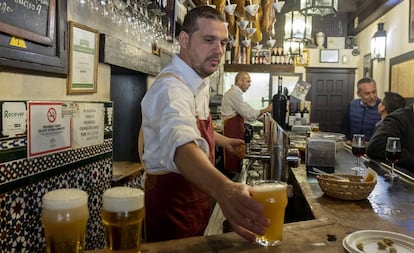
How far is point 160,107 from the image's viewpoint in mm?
1499

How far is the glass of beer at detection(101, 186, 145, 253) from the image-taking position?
39.6 inches

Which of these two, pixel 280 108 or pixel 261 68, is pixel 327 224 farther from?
pixel 261 68

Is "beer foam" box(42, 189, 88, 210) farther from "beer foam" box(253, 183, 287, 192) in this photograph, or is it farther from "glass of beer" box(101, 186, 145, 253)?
"beer foam" box(253, 183, 287, 192)

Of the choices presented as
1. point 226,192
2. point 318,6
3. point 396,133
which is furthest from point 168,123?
point 318,6

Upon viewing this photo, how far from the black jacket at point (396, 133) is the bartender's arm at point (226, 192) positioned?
2314 mm

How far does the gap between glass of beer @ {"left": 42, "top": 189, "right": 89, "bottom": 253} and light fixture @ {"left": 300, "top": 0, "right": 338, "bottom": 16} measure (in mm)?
4696

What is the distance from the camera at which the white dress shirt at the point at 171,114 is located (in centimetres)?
132

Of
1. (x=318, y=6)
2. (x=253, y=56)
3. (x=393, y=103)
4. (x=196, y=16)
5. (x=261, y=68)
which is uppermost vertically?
(x=253, y=56)

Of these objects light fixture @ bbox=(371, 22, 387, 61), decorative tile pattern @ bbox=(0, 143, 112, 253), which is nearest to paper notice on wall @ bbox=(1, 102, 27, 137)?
decorative tile pattern @ bbox=(0, 143, 112, 253)

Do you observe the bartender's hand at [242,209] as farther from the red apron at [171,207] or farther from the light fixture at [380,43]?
the light fixture at [380,43]

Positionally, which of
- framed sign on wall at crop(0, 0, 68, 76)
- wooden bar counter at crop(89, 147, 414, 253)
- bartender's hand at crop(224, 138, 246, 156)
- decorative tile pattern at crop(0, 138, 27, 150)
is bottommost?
wooden bar counter at crop(89, 147, 414, 253)

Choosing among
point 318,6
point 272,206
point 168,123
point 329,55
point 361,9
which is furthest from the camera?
point 329,55

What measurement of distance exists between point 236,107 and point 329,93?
5.27 m

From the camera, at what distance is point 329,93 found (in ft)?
36.2
